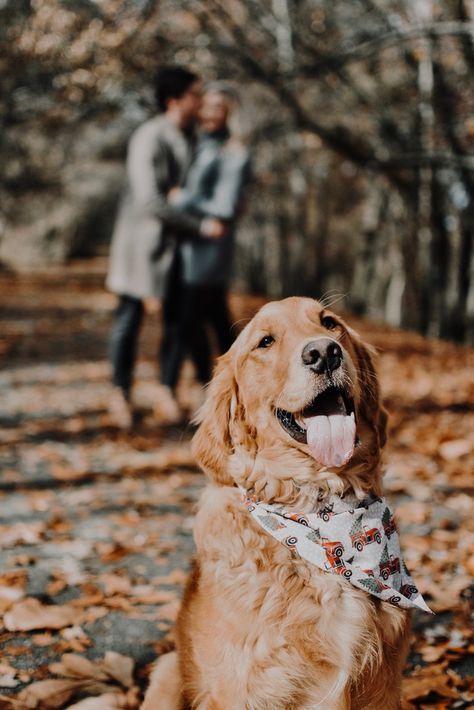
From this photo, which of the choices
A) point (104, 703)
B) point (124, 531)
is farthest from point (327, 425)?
point (124, 531)

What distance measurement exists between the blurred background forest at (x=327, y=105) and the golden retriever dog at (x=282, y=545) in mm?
4349

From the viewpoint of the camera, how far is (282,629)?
213 centimetres

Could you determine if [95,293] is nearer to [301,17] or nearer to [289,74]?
[301,17]

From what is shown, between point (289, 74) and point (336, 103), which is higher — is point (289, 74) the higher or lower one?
the lower one

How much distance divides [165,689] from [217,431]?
A: 34.9 inches

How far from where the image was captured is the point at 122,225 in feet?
19.3

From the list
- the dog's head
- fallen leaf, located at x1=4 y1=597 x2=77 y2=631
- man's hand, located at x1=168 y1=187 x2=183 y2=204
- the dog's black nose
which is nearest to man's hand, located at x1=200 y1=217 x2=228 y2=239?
man's hand, located at x1=168 y1=187 x2=183 y2=204

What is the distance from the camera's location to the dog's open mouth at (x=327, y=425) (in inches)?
93.1

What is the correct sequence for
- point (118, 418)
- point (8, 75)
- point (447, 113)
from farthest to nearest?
1. point (8, 75)
2. point (447, 113)
3. point (118, 418)

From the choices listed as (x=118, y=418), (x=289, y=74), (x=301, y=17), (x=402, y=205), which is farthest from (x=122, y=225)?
(x=402, y=205)

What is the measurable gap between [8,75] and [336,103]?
→ 7.03 meters

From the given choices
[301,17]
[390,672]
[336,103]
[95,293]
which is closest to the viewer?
[390,672]

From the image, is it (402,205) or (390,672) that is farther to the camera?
(402,205)

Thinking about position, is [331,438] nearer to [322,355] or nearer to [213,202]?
[322,355]
